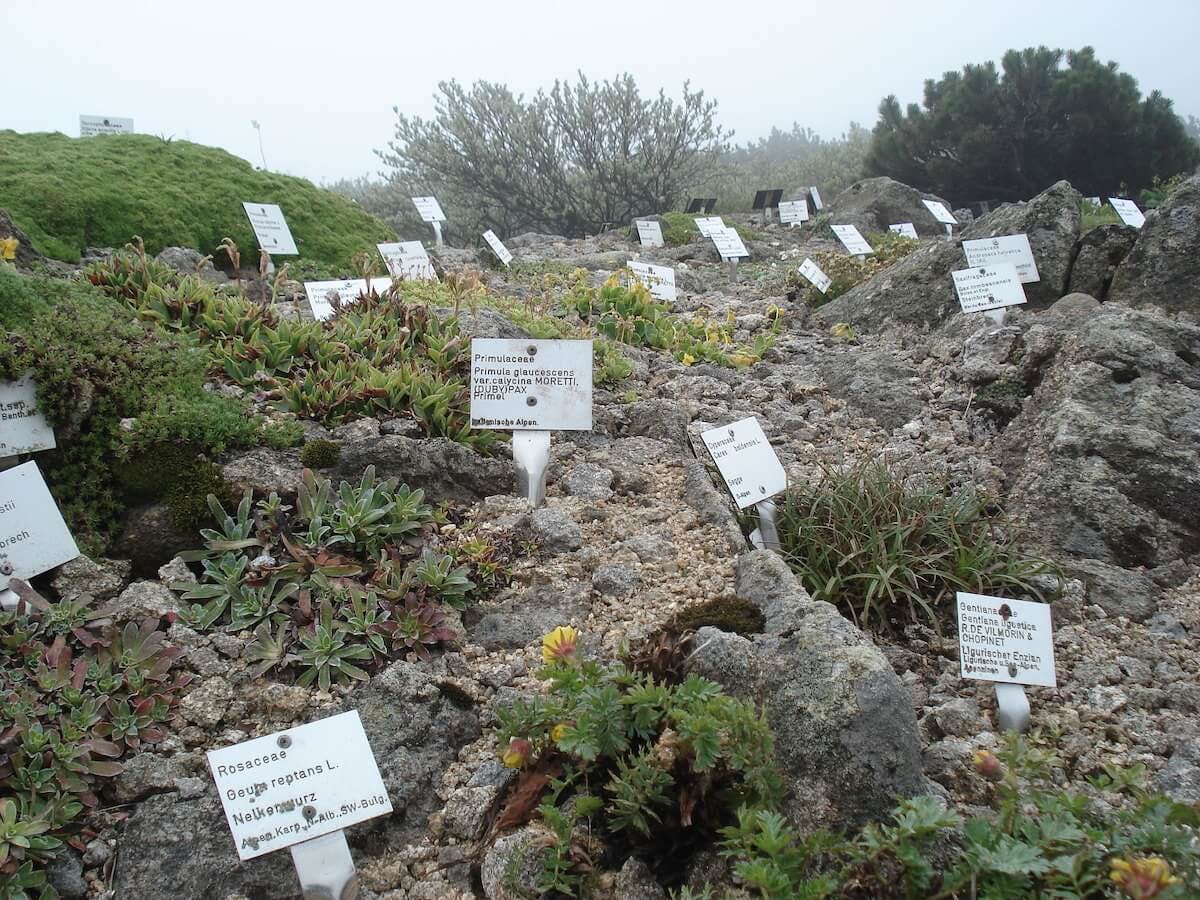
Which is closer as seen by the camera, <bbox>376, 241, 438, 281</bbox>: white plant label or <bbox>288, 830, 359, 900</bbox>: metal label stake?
<bbox>288, 830, 359, 900</bbox>: metal label stake

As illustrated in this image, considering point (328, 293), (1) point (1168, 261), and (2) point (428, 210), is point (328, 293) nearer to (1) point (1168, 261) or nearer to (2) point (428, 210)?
(1) point (1168, 261)

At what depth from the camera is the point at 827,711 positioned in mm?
2830

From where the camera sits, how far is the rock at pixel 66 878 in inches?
110

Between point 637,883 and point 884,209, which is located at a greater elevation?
point 884,209

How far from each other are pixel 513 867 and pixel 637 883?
1.17 ft

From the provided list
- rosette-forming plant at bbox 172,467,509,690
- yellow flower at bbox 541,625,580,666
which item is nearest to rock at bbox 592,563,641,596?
rosette-forming plant at bbox 172,467,509,690

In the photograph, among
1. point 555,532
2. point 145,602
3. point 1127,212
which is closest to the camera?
point 145,602

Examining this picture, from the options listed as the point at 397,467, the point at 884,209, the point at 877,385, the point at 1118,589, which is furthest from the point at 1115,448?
the point at 884,209

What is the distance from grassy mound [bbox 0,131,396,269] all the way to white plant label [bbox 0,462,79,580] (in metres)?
3.84

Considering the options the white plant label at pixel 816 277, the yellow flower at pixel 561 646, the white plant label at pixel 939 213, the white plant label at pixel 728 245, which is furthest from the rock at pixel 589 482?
the white plant label at pixel 939 213

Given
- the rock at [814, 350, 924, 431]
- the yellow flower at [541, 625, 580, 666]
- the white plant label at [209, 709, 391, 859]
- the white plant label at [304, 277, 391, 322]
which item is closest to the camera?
the white plant label at [209, 709, 391, 859]

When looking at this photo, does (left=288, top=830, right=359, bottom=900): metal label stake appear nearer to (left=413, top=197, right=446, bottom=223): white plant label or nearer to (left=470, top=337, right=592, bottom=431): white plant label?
(left=470, top=337, right=592, bottom=431): white plant label

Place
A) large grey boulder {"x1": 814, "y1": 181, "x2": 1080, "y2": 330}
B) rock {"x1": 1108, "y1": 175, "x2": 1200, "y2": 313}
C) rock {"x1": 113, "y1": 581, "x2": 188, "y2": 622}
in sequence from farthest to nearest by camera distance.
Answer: large grey boulder {"x1": 814, "y1": 181, "x2": 1080, "y2": 330}
rock {"x1": 1108, "y1": 175, "x2": 1200, "y2": 313}
rock {"x1": 113, "y1": 581, "x2": 188, "y2": 622}

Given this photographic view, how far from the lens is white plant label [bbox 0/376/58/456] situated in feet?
13.1
